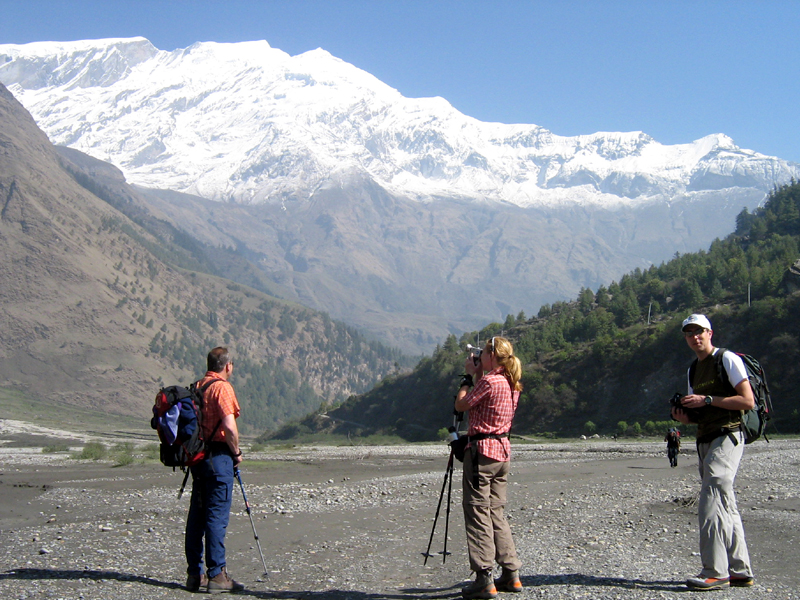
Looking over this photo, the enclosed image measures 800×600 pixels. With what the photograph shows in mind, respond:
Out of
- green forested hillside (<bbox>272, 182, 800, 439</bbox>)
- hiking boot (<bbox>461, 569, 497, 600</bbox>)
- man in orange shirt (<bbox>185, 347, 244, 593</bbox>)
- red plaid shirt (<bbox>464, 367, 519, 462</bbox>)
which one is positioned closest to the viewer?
hiking boot (<bbox>461, 569, 497, 600</bbox>)

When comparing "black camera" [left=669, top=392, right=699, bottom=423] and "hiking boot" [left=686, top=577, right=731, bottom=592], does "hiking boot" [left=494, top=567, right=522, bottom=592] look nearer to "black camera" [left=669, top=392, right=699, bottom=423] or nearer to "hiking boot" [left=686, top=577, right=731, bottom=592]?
"hiking boot" [left=686, top=577, right=731, bottom=592]

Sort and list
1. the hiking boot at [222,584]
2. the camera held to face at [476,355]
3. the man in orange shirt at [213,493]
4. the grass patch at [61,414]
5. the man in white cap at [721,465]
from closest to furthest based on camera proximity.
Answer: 1. the man in white cap at [721,465]
2. the hiking boot at [222,584]
3. the man in orange shirt at [213,493]
4. the camera held to face at [476,355]
5. the grass patch at [61,414]

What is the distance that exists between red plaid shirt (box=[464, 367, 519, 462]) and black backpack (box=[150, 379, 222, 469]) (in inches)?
143

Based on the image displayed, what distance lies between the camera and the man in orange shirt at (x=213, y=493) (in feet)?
34.1

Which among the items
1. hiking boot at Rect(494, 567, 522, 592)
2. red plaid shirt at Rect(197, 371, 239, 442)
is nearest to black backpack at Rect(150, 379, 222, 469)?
red plaid shirt at Rect(197, 371, 239, 442)

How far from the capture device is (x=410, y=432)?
93062 mm

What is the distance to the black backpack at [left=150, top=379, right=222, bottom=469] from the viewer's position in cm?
1030

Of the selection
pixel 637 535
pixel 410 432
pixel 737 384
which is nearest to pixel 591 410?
pixel 410 432

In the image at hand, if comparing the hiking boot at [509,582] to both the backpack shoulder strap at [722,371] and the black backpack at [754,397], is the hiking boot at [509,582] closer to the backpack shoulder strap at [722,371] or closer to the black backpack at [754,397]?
the black backpack at [754,397]

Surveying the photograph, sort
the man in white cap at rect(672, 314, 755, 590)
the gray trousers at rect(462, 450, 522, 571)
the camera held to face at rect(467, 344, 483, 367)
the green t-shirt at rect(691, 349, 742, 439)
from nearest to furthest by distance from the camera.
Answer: the man in white cap at rect(672, 314, 755, 590) < the gray trousers at rect(462, 450, 522, 571) < the green t-shirt at rect(691, 349, 742, 439) < the camera held to face at rect(467, 344, 483, 367)

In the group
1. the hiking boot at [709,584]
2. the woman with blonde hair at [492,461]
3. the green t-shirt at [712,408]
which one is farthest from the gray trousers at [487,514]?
the green t-shirt at [712,408]

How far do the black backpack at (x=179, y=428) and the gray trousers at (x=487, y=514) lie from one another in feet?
12.2

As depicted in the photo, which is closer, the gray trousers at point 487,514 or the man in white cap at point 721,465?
the man in white cap at point 721,465

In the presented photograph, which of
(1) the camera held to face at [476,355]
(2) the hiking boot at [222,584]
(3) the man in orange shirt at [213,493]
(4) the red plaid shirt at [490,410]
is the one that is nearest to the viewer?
(4) the red plaid shirt at [490,410]
